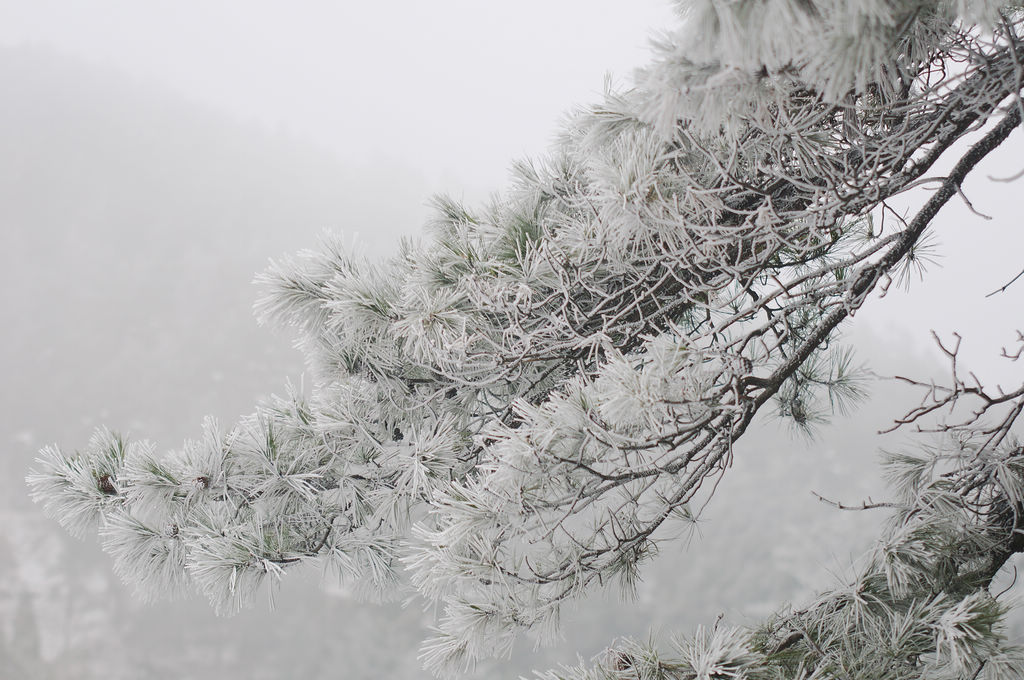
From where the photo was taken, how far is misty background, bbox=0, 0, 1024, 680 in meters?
8.68

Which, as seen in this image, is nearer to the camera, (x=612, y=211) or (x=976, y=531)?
(x=612, y=211)

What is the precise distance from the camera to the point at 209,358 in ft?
40.8

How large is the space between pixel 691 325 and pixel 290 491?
2.82ft

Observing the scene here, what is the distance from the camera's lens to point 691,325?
126 cm

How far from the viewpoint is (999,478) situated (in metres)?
1.01

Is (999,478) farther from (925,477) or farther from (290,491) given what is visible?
(290,491)

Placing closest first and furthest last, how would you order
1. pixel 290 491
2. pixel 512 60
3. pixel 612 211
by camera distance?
pixel 612 211, pixel 290 491, pixel 512 60

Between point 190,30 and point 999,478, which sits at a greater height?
Answer: point 190,30

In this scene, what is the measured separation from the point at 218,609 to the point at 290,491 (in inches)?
9.3

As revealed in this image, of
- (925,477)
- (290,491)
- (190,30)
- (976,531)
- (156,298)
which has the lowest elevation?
(976,531)

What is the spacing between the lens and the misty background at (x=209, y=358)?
8.68 m

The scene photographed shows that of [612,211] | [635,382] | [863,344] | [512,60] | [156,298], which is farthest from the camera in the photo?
[512,60]

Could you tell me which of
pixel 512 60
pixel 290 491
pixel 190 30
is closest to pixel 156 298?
pixel 290 491

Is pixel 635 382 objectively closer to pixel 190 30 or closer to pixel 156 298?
pixel 156 298
